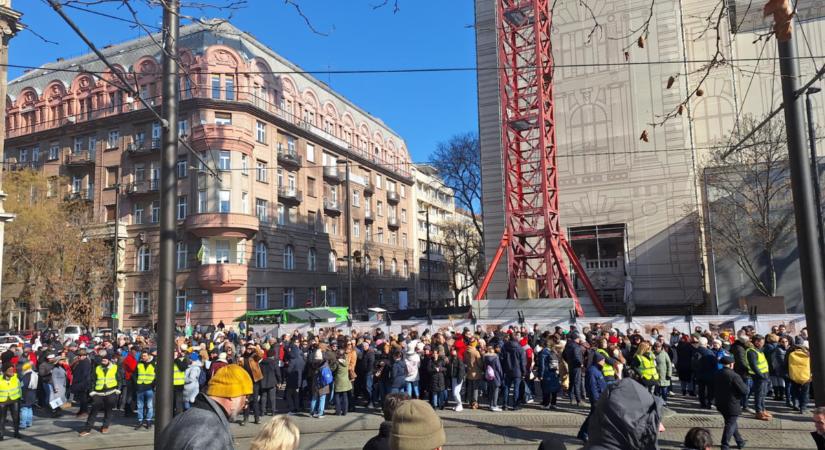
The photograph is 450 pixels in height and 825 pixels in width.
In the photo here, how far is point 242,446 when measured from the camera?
1094cm

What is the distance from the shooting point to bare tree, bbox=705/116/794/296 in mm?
26812

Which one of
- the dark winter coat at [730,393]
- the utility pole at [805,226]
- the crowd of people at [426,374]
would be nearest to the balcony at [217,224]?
the crowd of people at [426,374]

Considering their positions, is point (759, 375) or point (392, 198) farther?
point (392, 198)

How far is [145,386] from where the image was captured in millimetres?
12586

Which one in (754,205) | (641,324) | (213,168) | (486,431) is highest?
(213,168)

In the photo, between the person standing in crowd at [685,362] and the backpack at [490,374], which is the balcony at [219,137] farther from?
the person standing in crowd at [685,362]

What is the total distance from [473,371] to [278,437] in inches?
433

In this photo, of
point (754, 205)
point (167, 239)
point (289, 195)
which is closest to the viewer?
point (167, 239)

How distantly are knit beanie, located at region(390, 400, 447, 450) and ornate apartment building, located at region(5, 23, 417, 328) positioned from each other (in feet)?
107

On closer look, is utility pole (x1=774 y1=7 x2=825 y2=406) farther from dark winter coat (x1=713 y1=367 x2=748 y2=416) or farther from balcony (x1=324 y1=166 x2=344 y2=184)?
balcony (x1=324 y1=166 x2=344 y2=184)

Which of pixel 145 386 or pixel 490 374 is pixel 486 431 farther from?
pixel 145 386

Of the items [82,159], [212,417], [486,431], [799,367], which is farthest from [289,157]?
[212,417]

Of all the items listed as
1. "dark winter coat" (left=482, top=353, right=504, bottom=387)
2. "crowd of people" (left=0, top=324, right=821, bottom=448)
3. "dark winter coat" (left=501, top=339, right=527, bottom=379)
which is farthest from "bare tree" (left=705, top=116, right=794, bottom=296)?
"dark winter coat" (left=482, top=353, right=504, bottom=387)

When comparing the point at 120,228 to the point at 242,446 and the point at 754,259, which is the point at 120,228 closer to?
the point at 242,446
